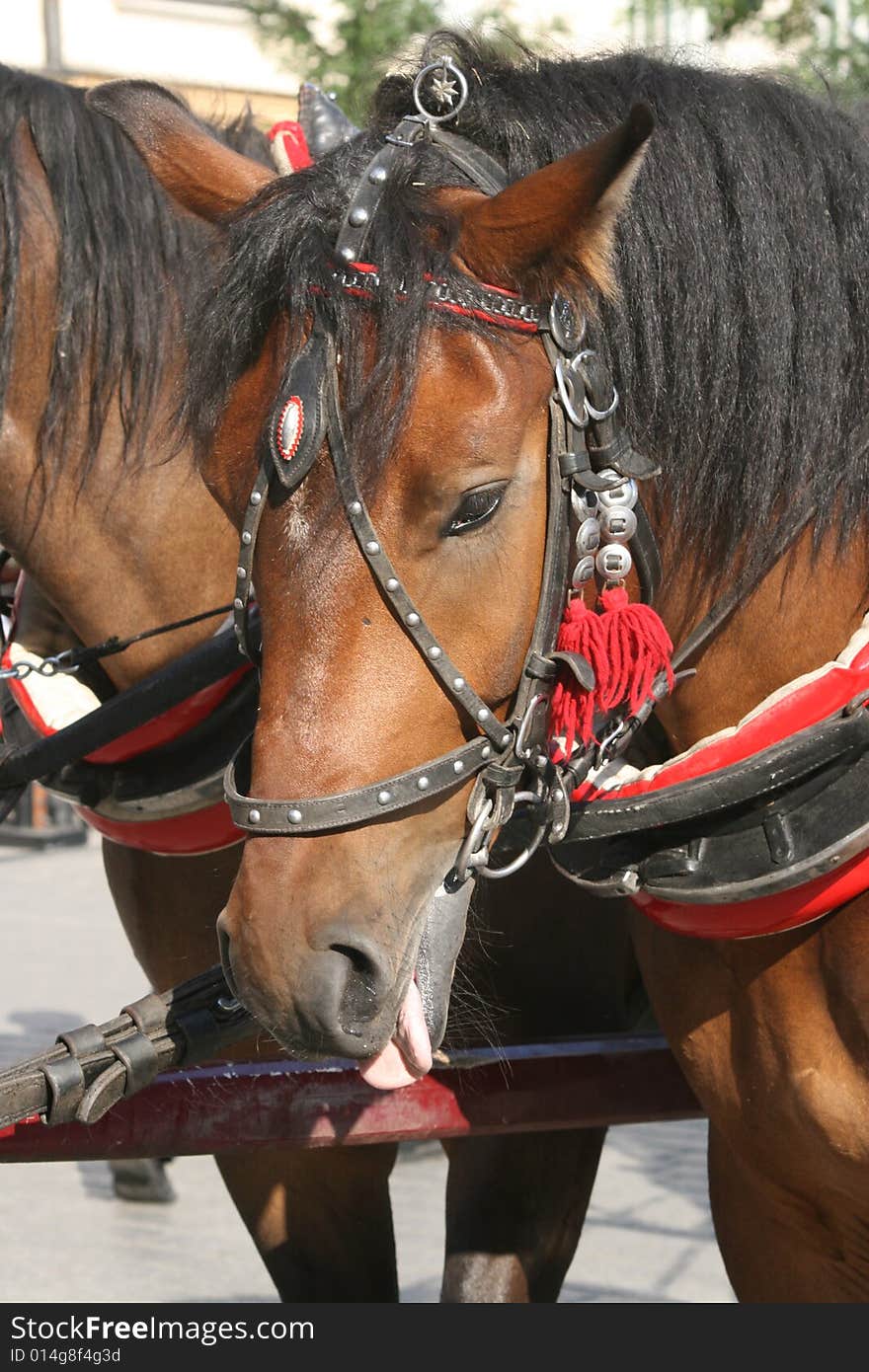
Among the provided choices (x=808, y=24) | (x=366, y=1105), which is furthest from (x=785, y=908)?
(x=808, y=24)

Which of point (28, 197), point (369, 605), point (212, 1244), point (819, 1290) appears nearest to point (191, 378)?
point (369, 605)

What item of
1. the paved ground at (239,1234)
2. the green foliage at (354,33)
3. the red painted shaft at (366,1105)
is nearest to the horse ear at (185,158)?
the red painted shaft at (366,1105)

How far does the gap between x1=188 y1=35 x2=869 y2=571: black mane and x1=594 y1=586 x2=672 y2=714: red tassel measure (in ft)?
0.46

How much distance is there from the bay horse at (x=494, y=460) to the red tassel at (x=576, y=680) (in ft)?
0.11

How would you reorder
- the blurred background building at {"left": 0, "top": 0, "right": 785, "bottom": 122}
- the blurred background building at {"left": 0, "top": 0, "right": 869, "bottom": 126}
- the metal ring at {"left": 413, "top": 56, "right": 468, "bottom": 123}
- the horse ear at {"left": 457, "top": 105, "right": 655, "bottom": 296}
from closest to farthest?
the horse ear at {"left": 457, "top": 105, "right": 655, "bottom": 296} → the metal ring at {"left": 413, "top": 56, "right": 468, "bottom": 123} → the blurred background building at {"left": 0, "top": 0, "right": 869, "bottom": 126} → the blurred background building at {"left": 0, "top": 0, "right": 785, "bottom": 122}

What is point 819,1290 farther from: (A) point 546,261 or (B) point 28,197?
(B) point 28,197

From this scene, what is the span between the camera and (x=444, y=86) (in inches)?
67.6

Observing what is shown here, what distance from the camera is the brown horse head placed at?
1489 millimetres

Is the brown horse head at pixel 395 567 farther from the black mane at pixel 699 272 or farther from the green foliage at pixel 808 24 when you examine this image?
the green foliage at pixel 808 24

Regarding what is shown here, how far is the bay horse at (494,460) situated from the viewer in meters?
1.50

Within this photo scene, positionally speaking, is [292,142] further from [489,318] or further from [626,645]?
[626,645]

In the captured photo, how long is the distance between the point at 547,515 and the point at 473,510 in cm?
8

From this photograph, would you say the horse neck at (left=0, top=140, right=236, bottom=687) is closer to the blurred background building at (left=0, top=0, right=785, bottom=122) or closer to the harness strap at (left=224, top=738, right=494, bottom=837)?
the harness strap at (left=224, top=738, right=494, bottom=837)

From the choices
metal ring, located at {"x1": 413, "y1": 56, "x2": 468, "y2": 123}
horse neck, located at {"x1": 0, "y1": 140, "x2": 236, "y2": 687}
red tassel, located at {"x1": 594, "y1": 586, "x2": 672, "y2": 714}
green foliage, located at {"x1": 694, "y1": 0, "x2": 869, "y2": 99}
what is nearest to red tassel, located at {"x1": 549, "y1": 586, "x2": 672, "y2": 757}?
red tassel, located at {"x1": 594, "y1": 586, "x2": 672, "y2": 714}
